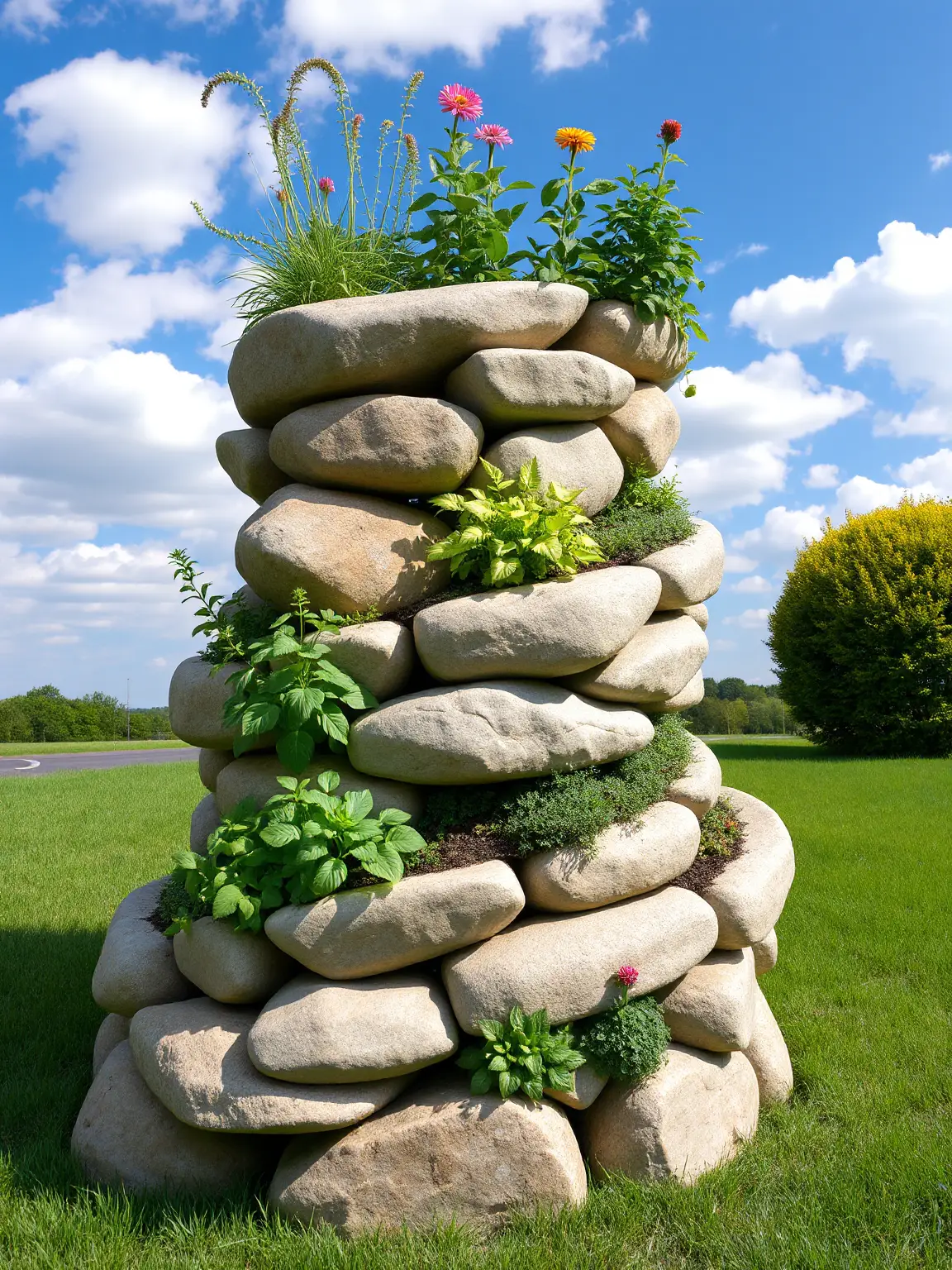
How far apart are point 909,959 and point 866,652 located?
15549 mm

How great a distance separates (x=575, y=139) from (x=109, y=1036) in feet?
19.2

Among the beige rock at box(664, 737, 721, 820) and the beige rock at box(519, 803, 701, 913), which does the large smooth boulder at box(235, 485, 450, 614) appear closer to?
the beige rock at box(519, 803, 701, 913)

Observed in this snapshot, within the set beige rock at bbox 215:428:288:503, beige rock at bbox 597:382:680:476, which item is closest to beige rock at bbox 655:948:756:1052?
beige rock at bbox 597:382:680:476

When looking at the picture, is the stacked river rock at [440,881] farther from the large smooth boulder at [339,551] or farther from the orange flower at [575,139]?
the orange flower at [575,139]

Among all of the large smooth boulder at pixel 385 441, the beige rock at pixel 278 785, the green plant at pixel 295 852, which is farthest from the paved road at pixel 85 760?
the large smooth boulder at pixel 385 441

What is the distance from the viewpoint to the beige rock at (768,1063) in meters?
4.93

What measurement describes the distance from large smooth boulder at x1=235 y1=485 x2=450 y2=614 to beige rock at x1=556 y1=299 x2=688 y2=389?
1.47 meters

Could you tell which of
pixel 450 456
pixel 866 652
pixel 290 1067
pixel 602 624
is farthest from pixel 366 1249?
pixel 866 652

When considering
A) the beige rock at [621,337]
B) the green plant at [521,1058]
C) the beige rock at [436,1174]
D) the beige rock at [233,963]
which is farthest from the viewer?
the beige rock at [621,337]

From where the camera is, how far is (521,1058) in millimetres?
3889

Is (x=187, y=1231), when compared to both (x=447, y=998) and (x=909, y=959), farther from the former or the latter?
(x=909, y=959)

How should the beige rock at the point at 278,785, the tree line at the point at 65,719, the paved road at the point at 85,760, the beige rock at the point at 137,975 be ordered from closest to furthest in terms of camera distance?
the beige rock at the point at 278,785
the beige rock at the point at 137,975
the paved road at the point at 85,760
the tree line at the point at 65,719

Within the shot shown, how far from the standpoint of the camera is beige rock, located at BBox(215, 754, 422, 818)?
180 inches

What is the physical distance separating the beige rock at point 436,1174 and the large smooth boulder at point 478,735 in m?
1.46
